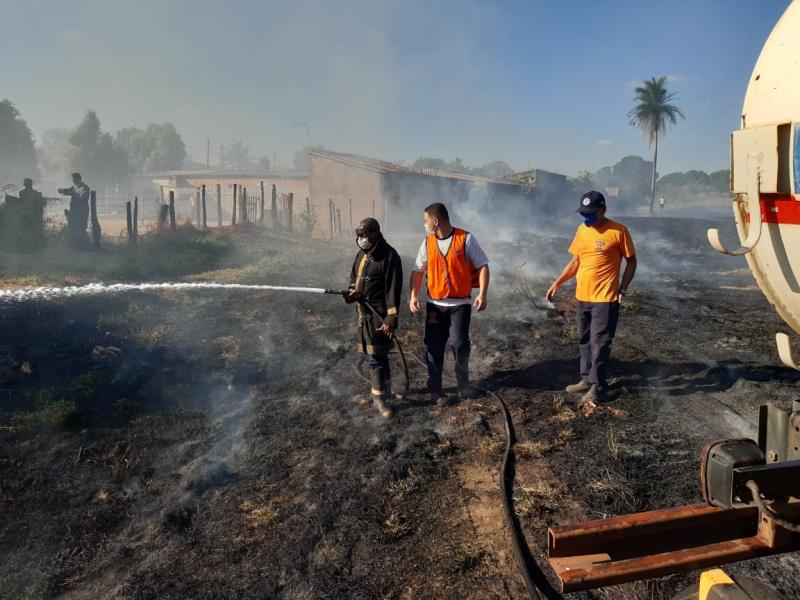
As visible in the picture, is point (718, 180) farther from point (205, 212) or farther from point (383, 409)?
point (383, 409)

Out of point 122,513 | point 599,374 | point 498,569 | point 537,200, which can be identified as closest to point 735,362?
point 599,374

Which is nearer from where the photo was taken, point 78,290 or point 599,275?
point 599,275

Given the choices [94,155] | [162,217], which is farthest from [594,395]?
[94,155]

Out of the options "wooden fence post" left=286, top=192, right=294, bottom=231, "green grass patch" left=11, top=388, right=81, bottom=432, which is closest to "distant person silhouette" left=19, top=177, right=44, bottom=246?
"green grass patch" left=11, top=388, right=81, bottom=432

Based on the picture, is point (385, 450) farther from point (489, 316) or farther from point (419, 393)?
point (489, 316)

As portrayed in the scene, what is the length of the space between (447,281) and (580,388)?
1809 mm

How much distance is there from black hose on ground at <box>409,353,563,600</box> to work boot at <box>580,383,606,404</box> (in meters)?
1.11

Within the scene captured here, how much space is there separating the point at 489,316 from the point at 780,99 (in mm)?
6822

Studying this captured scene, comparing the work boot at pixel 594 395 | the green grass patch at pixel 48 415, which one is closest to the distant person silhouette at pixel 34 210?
the green grass patch at pixel 48 415

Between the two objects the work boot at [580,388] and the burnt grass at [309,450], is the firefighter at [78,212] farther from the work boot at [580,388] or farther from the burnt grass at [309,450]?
the work boot at [580,388]

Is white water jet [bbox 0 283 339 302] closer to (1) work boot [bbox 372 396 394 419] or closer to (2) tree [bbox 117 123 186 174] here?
(1) work boot [bbox 372 396 394 419]

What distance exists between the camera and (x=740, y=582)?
2.09 meters

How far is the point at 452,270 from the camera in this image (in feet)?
16.3

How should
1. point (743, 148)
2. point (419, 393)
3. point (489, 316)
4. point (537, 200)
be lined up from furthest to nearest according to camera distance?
1. point (537, 200)
2. point (489, 316)
3. point (419, 393)
4. point (743, 148)
